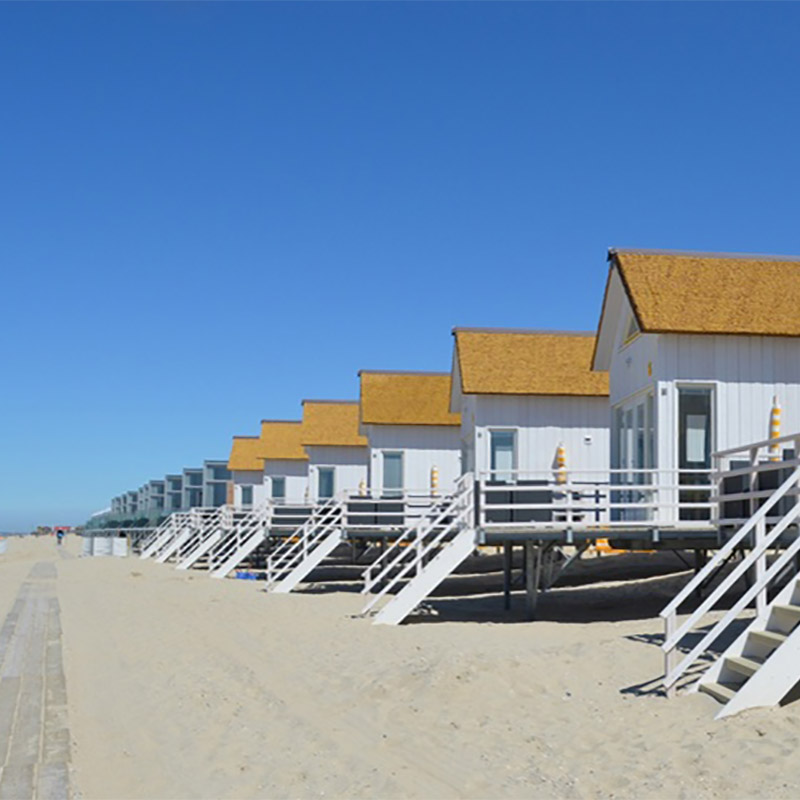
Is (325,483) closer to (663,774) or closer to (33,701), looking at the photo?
(33,701)

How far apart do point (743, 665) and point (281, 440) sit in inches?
1692

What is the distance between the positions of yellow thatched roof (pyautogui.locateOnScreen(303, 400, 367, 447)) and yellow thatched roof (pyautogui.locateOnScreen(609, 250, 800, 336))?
2399 cm

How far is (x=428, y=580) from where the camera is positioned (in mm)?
18969

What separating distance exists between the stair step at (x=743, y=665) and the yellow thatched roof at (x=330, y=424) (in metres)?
34.5

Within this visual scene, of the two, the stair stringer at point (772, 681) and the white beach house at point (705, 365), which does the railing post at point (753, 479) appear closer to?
the white beach house at point (705, 365)

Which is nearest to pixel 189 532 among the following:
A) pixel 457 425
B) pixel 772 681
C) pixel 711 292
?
pixel 457 425

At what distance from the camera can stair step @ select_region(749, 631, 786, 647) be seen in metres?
10.4

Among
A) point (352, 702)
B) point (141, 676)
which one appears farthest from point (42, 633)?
point (352, 702)

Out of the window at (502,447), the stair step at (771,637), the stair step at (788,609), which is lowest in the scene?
the stair step at (771,637)

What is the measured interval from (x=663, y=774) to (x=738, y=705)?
1.45 m

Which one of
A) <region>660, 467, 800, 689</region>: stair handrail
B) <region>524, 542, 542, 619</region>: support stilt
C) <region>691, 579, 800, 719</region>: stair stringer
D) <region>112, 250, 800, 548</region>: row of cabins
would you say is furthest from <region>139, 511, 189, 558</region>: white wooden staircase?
<region>691, 579, 800, 719</region>: stair stringer

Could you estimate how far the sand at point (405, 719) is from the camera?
348 inches

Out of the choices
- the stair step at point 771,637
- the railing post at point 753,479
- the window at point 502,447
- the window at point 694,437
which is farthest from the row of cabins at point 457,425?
the stair step at point 771,637

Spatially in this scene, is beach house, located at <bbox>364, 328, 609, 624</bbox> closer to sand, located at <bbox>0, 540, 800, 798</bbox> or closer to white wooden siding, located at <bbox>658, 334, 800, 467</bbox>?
white wooden siding, located at <bbox>658, 334, 800, 467</bbox>
